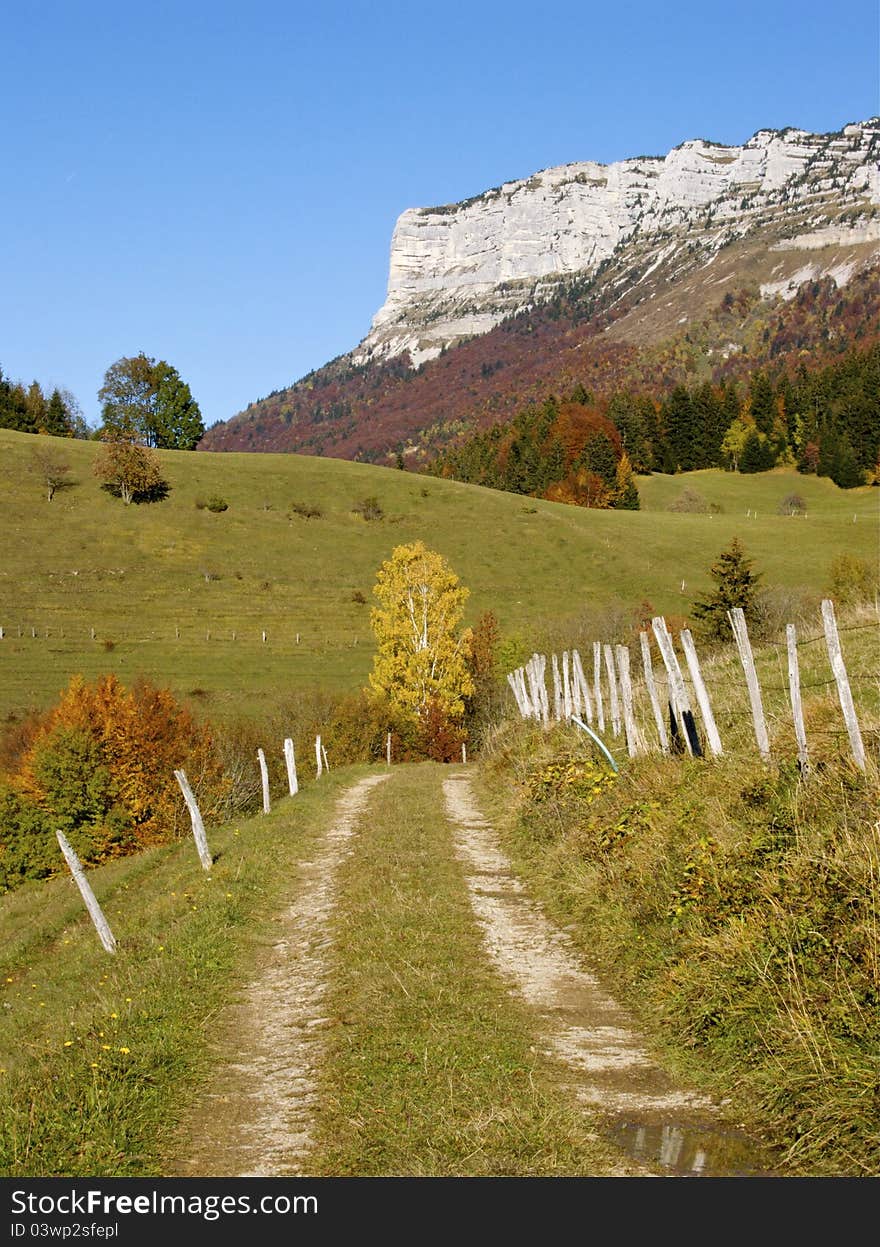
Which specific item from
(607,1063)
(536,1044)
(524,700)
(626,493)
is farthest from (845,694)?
(626,493)

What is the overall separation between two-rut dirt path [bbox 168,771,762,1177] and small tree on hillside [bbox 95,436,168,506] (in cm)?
9404

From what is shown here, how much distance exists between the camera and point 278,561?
92.4 meters

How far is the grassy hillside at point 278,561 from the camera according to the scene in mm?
71125

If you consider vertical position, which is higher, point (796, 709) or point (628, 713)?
point (796, 709)

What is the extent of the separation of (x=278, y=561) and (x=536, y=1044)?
87084 millimetres

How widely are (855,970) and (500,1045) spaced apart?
2.47m

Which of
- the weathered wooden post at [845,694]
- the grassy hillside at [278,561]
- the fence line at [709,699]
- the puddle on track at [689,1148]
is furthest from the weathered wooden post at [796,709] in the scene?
the grassy hillside at [278,561]

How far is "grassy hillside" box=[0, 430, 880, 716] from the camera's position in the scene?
2800 inches

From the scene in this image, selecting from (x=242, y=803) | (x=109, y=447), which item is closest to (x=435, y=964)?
(x=242, y=803)

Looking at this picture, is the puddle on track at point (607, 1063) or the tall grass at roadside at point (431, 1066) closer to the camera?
the tall grass at roadside at point (431, 1066)

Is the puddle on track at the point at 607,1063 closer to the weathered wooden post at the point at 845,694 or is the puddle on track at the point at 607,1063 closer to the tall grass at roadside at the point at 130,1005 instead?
the tall grass at roadside at the point at 130,1005

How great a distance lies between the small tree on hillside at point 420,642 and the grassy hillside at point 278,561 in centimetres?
1056

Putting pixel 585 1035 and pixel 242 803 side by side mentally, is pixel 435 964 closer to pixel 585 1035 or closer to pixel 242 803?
pixel 585 1035

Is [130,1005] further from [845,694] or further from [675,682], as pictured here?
[675,682]
